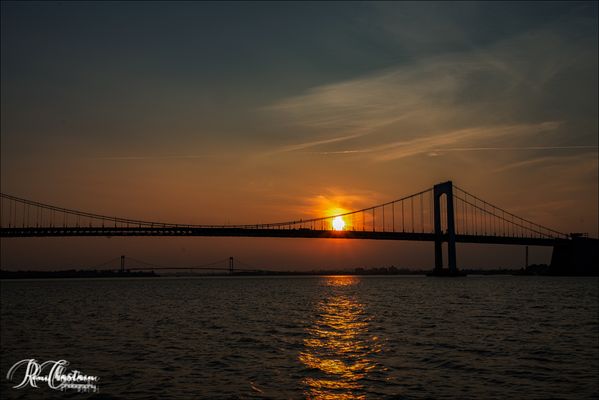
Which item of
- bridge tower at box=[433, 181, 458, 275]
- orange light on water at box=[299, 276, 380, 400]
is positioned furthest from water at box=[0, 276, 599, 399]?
bridge tower at box=[433, 181, 458, 275]

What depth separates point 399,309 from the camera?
36250 mm

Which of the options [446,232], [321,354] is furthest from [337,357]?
[446,232]

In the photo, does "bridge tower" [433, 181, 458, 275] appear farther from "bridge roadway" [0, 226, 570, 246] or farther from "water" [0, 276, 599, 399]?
"water" [0, 276, 599, 399]

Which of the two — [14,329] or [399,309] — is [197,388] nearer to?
[14,329]

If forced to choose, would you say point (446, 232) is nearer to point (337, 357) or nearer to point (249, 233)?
point (249, 233)

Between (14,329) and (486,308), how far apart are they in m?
27.2

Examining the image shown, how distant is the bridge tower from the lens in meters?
97.9

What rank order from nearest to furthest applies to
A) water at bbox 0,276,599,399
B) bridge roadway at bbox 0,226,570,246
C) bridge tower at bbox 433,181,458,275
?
1. water at bbox 0,276,599,399
2. bridge roadway at bbox 0,226,570,246
3. bridge tower at bbox 433,181,458,275

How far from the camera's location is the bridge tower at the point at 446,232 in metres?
97.9

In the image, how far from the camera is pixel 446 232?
10188 centimetres

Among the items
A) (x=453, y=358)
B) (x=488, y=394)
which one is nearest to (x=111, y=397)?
(x=488, y=394)

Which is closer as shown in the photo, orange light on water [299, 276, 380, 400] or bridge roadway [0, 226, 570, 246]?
orange light on water [299, 276, 380, 400]

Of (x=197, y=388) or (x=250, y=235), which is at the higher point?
(x=250, y=235)

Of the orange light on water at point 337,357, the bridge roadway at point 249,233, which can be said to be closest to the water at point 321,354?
the orange light on water at point 337,357
